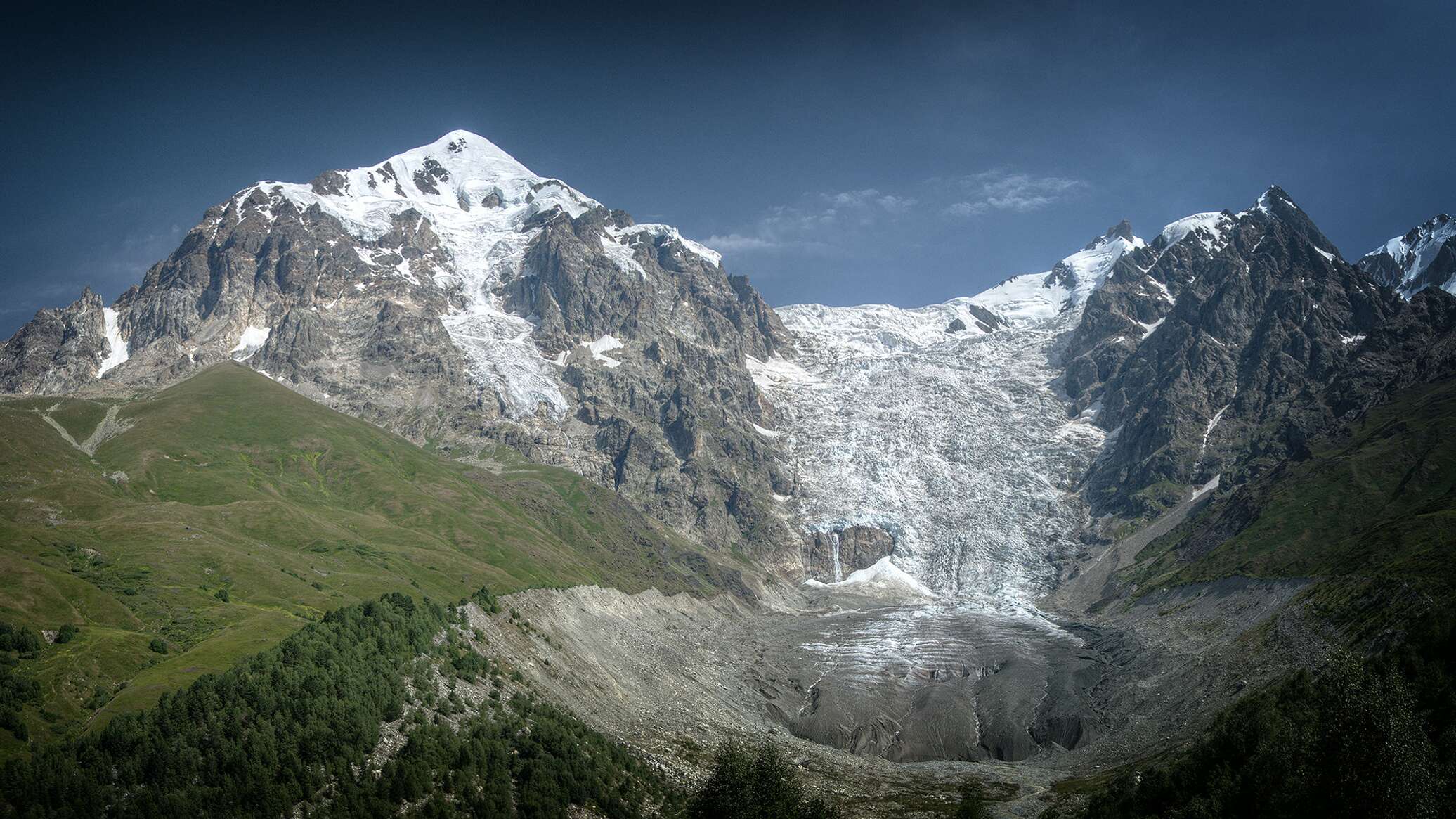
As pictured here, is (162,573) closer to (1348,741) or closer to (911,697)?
(1348,741)

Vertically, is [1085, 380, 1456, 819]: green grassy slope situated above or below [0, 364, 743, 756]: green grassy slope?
below

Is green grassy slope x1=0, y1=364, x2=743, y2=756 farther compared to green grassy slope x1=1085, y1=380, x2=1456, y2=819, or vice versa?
green grassy slope x1=0, y1=364, x2=743, y2=756

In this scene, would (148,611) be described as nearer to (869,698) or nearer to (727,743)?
(727,743)

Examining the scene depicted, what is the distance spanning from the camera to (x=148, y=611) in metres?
88.2

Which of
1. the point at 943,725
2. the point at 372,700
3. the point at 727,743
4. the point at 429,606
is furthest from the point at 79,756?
the point at 943,725

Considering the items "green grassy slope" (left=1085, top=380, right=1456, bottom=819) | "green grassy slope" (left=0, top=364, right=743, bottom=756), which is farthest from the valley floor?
"green grassy slope" (left=0, top=364, right=743, bottom=756)

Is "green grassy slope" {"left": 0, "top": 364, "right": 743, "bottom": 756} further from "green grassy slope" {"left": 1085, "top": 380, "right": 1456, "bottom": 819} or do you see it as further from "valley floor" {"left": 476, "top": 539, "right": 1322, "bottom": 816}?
"green grassy slope" {"left": 1085, "top": 380, "right": 1456, "bottom": 819}

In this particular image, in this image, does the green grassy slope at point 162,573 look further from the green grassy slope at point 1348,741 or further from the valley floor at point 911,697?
the green grassy slope at point 1348,741

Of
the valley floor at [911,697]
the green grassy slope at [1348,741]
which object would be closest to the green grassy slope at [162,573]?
the valley floor at [911,697]

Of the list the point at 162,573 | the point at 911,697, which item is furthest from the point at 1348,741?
the point at 162,573

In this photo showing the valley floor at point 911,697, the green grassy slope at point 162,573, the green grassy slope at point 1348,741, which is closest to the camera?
the green grassy slope at point 1348,741

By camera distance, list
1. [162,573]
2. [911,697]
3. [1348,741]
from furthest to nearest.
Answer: [911,697] < [162,573] < [1348,741]

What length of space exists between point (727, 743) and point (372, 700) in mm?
53753

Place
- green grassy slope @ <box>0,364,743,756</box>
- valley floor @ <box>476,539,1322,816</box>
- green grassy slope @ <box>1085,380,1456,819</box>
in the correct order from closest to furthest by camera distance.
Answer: green grassy slope @ <box>1085,380,1456,819</box> < green grassy slope @ <box>0,364,743,756</box> < valley floor @ <box>476,539,1322,816</box>
